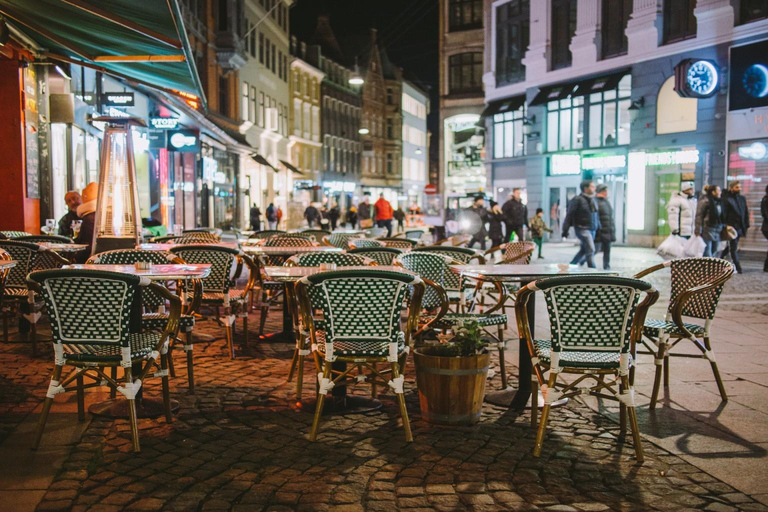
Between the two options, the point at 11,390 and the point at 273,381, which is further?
the point at 273,381

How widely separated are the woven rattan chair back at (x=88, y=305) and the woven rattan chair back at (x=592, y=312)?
2531 mm

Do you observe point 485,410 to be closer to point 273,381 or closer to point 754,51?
point 273,381

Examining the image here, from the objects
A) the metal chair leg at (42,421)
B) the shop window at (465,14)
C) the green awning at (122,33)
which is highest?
the shop window at (465,14)

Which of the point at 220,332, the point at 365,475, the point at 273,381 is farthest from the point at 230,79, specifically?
the point at 365,475

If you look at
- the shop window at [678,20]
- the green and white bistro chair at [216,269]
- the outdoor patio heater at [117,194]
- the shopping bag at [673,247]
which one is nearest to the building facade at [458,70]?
the shop window at [678,20]

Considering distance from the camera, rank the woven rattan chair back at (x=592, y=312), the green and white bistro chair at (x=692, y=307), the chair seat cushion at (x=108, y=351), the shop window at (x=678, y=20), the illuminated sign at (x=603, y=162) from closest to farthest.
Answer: the woven rattan chair back at (x=592, y=312)
the chair seat cushion at (x=108, y=351)
the green and white bistro chair at (x=692, y=307)
the shop window at (x=678, y=20)
the illuminated sign at (x=603, y=162)

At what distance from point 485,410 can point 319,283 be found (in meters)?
1.71

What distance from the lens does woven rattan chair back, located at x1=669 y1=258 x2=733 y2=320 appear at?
634cm

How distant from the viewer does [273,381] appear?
6980 millimetres

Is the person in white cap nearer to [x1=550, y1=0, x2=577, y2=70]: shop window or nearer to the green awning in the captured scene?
the green awning

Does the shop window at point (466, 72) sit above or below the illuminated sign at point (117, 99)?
above

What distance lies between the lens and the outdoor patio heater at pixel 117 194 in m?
10.4

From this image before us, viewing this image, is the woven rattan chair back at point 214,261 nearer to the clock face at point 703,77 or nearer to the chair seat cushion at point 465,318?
the chair seat cushion at point 465,318

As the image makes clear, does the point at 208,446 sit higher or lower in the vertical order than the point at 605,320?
lower
